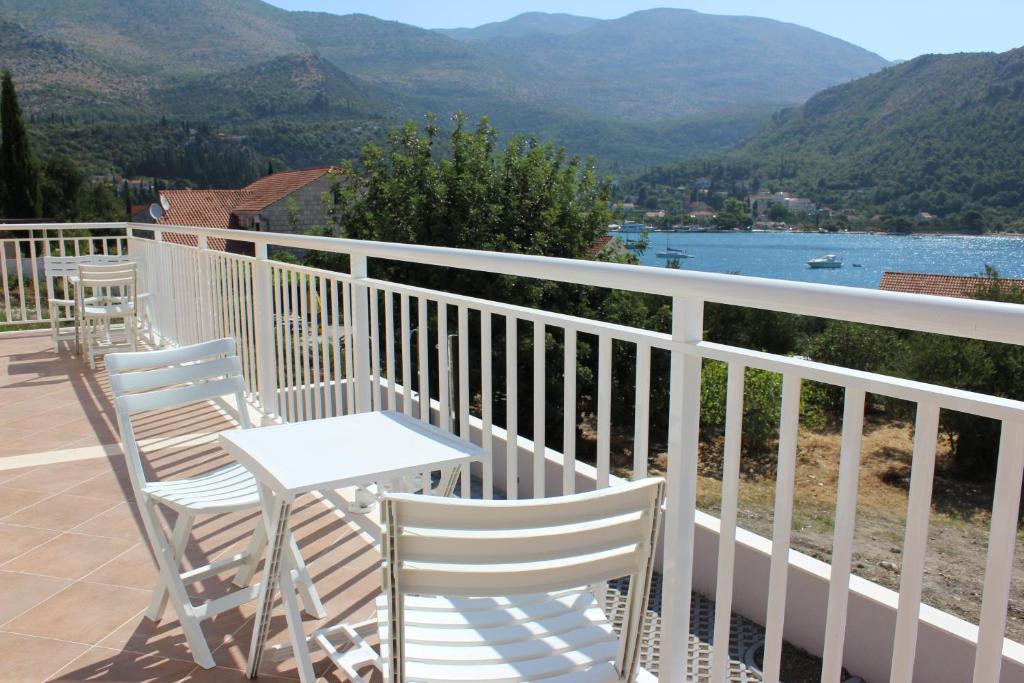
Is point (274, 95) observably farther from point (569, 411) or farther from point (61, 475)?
point (569, 411)

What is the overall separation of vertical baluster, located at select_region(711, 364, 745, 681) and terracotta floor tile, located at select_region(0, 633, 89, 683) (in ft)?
6.38

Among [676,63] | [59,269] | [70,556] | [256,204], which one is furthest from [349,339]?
[676,63]

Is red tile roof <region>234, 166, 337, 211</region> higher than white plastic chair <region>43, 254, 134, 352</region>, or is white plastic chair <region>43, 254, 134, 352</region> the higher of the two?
red tile roof <region>234, 166, 337, 211</region>

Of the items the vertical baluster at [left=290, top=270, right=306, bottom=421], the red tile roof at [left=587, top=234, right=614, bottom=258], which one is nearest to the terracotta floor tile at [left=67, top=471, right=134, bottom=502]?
the vertical baluster at [left=290, top=270, right=306, bottom=421]

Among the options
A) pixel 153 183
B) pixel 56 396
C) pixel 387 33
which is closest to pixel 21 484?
pixel 56 396

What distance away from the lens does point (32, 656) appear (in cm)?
244

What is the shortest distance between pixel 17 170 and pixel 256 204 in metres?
18.6

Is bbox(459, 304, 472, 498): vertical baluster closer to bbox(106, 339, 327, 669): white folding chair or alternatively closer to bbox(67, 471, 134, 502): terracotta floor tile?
bbox(106, 339, 327, 669): white folding chair

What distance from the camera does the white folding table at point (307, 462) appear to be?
2012mm

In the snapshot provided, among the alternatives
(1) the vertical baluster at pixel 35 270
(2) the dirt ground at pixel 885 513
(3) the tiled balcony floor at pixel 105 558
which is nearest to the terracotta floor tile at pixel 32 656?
(3) the tiled balcony floor at pixel 105 558

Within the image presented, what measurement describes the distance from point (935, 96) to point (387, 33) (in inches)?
4606

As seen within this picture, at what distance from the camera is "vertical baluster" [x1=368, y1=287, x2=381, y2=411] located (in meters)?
3.29

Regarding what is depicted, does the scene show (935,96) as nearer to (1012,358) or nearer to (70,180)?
(1012,358)

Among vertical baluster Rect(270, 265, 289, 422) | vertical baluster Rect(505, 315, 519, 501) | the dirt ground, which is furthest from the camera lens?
the dirt ground
